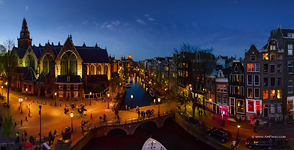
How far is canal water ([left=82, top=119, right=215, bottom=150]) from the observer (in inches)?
1368

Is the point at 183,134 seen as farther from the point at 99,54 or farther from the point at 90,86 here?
the point at 99,54

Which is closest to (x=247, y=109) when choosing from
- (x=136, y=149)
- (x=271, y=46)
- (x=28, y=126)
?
(x=271, y=46)

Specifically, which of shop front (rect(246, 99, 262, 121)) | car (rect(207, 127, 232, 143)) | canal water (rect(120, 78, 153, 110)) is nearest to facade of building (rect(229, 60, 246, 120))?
shop front (rect(246, 99, 262, 121))

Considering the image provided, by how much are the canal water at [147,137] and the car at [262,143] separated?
6583mm

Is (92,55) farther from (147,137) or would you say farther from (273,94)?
(273,94)

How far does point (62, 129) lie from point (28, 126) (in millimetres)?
6949

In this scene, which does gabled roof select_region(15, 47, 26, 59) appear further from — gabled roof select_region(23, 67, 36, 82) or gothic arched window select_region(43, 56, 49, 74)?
gothic arched window select_region(43, 56, 49, 74)

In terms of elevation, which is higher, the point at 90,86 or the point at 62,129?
the point at 90,86

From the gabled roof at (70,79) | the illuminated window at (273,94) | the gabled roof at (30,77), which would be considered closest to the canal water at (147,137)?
the illuminated window at (273,94)

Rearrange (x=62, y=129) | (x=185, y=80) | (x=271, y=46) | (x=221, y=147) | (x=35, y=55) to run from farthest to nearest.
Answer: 1. (x=35, y=55)
2. (x=185, y=80)
3. (x=271, y=46)
4. (x=62, y=129)
5. (x=221, y=147)

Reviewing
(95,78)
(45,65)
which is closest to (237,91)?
(95,78)

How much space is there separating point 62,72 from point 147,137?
43.7 meters

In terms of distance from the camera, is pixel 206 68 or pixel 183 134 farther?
pixel 206 68

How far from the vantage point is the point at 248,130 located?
35688 millimetres
